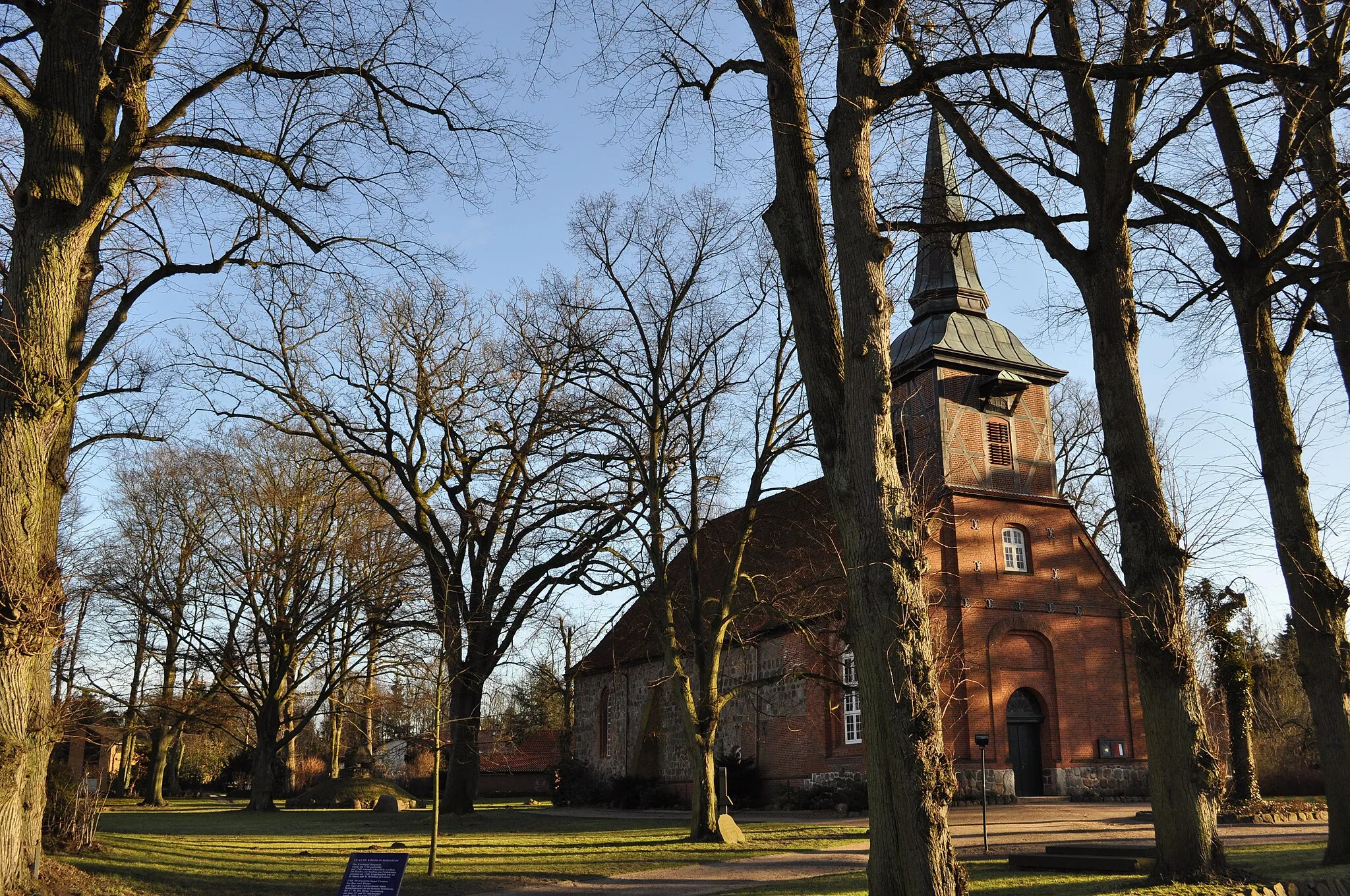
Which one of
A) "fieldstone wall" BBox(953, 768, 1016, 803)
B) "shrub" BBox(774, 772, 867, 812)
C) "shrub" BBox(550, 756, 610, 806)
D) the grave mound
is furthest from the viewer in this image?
"shrub" BBox(550, 756, 610, 806)

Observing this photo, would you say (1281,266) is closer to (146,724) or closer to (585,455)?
(585,455)

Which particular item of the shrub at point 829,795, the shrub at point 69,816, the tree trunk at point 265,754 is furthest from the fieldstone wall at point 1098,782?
the shrub at point 69,816

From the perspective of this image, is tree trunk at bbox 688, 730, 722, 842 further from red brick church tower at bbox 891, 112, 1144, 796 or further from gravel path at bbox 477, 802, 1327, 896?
red brick church tower at bbox 891, 112, 1144, 796

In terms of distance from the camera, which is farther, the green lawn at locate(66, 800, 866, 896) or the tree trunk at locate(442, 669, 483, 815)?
the tree trunk at locate(442, 669, 483, 815)

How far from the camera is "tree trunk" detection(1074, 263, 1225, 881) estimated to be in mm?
9273

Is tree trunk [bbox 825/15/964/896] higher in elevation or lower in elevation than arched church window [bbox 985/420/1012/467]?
lower

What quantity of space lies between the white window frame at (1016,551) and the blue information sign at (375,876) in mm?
24649

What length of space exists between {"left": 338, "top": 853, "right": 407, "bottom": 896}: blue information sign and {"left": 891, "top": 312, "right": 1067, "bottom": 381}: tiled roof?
79.9ft

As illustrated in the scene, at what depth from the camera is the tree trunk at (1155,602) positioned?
9273 millimetres

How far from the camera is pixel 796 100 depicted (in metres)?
9.38

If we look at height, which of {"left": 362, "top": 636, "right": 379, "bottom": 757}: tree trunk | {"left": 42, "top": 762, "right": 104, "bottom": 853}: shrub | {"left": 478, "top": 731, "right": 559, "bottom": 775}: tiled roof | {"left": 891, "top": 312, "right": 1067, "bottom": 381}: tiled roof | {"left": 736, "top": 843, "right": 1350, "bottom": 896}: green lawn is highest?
{"left": 891, "top": 312, "right": 1067, "bottom": 381}: tiled roof

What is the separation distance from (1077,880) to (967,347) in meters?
22.2

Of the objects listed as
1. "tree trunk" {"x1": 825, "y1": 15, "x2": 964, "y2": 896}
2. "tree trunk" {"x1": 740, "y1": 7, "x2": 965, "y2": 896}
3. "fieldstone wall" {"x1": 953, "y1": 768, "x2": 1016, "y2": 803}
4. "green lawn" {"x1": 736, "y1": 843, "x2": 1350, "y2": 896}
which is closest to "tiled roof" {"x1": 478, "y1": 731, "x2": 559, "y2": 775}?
"fieldstone wall" {"x1": 953, "y1": 768, "x2": 1016, "y2": 803}

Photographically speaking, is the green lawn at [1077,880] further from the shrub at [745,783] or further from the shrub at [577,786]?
the shrub at [577,786]
